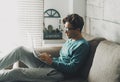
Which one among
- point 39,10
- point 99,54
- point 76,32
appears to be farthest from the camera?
point 39,10

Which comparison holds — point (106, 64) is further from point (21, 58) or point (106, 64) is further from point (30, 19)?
point (30, 19)

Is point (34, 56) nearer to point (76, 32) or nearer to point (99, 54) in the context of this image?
point (76, 32)

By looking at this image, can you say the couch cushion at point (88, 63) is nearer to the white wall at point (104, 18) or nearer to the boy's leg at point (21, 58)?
the white wall at point (104, 18)

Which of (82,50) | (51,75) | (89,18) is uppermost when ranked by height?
(89,18)

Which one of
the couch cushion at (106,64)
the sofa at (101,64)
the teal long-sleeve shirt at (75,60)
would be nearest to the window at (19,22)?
the sofa at (101,64)

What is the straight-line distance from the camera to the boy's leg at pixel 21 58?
2.64 m

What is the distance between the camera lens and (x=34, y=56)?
263 centimetres

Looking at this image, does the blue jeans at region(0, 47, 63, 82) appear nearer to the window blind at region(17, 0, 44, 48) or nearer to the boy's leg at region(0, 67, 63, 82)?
the boy's leg at region(0, 67, 63, 82)

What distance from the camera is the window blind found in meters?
3.94

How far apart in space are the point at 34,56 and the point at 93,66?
0.63 m

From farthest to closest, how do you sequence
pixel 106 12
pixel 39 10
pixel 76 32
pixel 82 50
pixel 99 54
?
pixel 39 10, pixel 106 12, pixel 76 32, pixel 82 50, pixel 99 54

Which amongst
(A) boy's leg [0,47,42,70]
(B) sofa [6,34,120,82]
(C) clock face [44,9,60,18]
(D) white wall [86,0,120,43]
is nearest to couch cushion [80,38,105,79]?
(B) sofa [6,34,120,82]

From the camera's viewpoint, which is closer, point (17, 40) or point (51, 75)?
point (51, 75)

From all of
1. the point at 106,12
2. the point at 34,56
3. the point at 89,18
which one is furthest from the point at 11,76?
the point at 89,18
